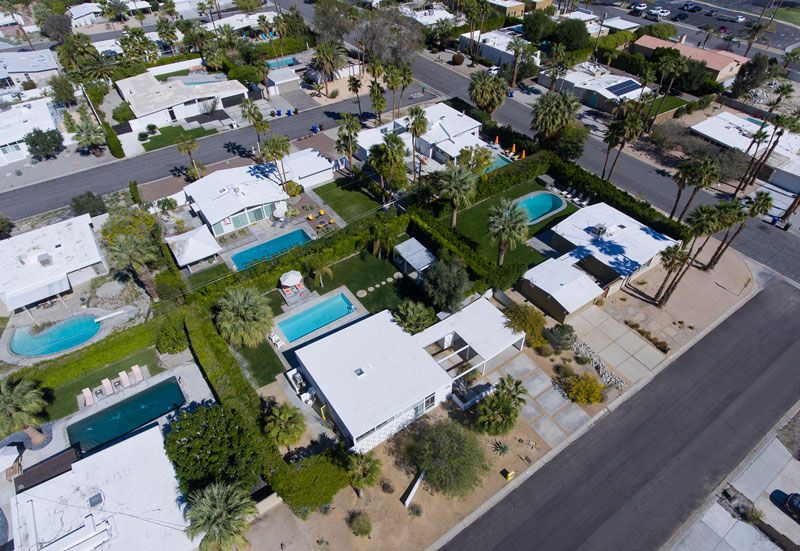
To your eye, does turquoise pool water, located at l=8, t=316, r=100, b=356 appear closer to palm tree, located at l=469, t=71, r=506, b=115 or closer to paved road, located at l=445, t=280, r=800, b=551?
paved road, located at l=445, t=280, r=800, b=551

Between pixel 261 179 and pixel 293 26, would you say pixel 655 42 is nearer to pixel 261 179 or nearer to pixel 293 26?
pixel 293 26

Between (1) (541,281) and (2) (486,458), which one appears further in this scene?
(1) (541,281)

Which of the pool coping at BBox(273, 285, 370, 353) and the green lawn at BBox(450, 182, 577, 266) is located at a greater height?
the green lawn at BBox(450, 182, 577, 266)

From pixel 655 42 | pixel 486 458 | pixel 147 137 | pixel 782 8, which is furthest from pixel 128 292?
pixel 782 8

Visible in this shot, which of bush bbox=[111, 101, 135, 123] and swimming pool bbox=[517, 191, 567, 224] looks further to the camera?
bush bbox=[111, 101, 135, 123]

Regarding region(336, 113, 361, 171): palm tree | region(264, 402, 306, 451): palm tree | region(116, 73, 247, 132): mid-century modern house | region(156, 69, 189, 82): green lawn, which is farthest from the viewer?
region(156, 69, 189, 82): green lawn

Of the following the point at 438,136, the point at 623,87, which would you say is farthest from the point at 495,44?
the point at 438,136

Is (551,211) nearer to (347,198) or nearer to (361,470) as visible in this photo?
(347,198)

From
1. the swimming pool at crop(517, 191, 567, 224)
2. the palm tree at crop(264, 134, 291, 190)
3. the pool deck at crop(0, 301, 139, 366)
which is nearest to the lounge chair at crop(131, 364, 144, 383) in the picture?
the pool deck at crop(0, 301, 139, 366)
